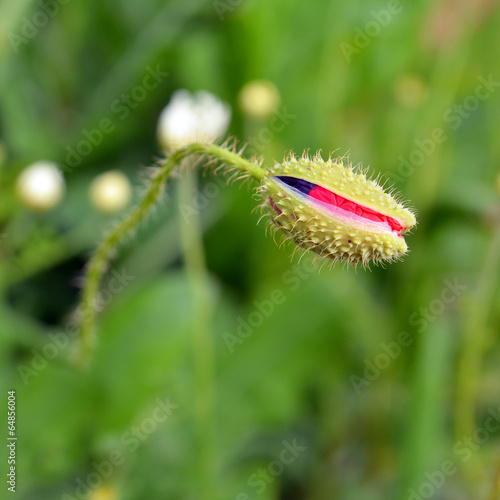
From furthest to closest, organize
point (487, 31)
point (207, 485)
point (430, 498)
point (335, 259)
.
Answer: point (487, 31)
point (430, 498)
point (207, 485)
point (335, 259)

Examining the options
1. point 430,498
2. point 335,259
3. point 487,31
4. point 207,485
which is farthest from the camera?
point 487,31

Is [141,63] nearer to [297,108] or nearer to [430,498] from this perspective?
[297,108]

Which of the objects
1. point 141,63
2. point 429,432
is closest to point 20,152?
point 141,63

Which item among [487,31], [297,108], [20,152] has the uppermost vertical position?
[487,31]

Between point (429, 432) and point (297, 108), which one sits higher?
point (297, 108)
